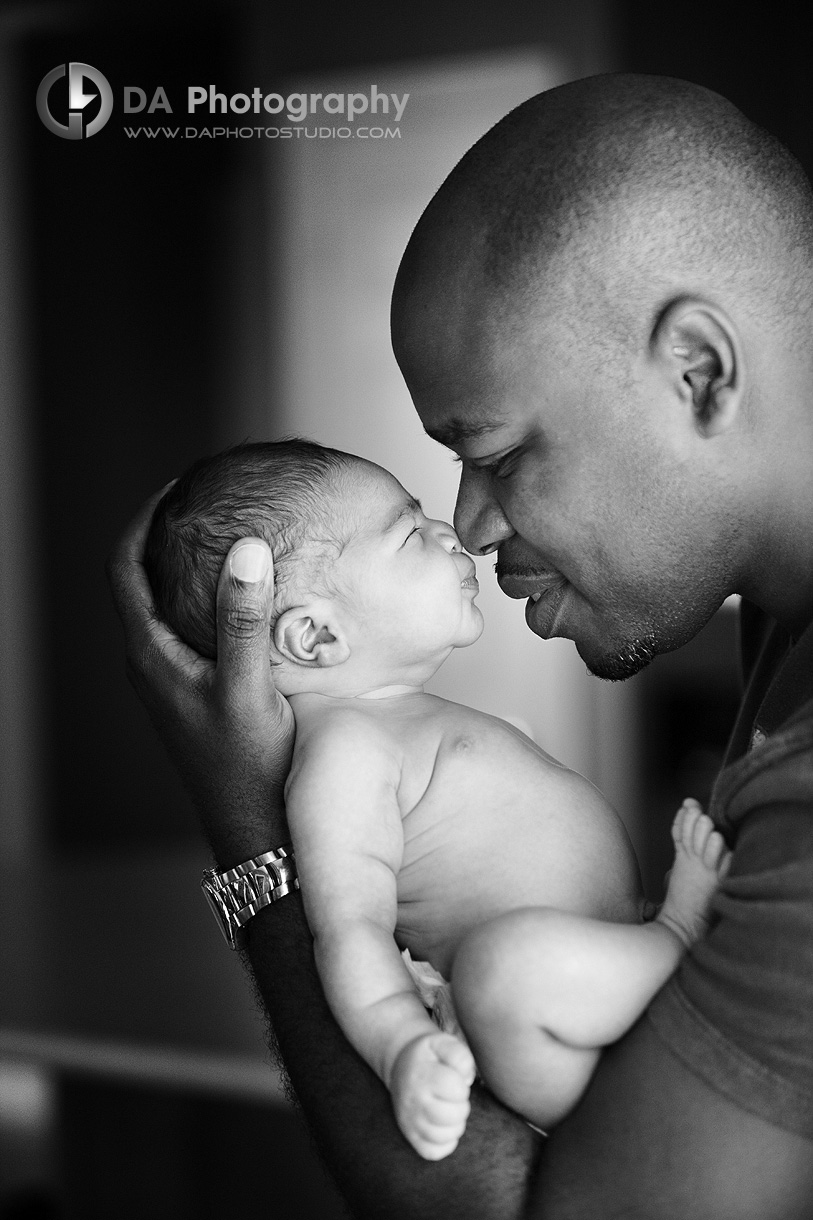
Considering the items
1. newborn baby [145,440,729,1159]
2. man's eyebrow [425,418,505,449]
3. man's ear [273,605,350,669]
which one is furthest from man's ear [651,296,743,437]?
man's ear [273,605,350,669]

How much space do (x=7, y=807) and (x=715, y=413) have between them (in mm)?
2584

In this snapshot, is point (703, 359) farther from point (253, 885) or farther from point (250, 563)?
point (253, 885)

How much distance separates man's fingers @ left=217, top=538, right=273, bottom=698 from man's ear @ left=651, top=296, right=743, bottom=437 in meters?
0.37

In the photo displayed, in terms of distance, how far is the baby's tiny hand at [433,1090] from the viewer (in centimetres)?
77

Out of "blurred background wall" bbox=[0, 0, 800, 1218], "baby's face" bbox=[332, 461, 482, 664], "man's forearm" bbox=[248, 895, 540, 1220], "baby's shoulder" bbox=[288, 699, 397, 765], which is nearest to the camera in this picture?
"man's forearm" bbox=[248, 895, 540, 1220]

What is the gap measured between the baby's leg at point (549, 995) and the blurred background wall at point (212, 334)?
173 centimetres

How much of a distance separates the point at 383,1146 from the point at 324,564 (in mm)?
467

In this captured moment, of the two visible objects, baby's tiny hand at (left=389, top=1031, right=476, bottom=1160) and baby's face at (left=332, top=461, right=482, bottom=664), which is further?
baby's face at (left=332, top=461, right=482, bottom=664)

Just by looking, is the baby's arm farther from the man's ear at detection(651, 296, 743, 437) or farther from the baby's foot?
the man's ear at detection(651, 296, 743, 437)

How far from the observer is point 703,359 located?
100 centimetres

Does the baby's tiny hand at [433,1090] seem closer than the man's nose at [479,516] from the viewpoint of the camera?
Yes

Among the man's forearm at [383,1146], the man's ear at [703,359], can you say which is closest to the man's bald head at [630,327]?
the man's ear at [703,359]

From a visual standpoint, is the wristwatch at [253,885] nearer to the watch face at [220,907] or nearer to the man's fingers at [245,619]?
the watch face at [220,907]

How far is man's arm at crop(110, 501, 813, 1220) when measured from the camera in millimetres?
759
